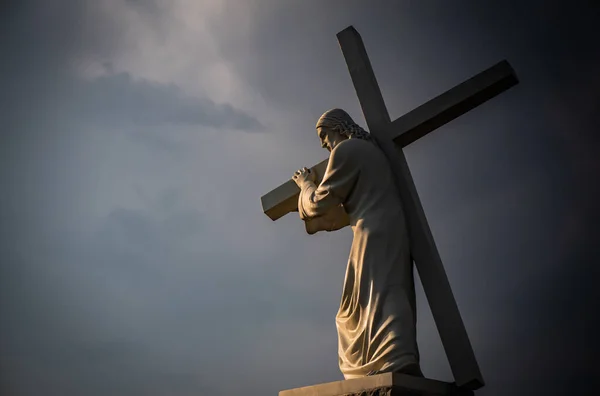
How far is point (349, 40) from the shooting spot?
198 inches

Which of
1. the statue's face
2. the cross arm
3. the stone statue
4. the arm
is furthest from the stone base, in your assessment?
the statue's face

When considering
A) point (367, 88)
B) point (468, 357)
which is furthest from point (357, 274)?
point (367, 88)

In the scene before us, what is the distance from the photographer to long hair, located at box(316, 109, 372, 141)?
4512 millimetres

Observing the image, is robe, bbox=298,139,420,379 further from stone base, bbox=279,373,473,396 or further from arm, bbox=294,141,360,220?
stone base, bbox=279,373,473,396

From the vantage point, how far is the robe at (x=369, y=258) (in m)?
3.46

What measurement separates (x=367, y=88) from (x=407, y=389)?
2.67 metres

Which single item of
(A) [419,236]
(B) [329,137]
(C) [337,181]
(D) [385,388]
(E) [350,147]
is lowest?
(D) [385,388]

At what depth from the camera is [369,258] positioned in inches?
149

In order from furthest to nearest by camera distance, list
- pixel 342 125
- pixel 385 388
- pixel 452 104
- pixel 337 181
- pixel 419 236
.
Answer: pixel 342 125 → pixel 452 104 → pixel 337 181 → pixel 419 236 → pixel 385 388

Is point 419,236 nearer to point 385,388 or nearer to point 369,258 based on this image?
point 369,258

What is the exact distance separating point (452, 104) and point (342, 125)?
36.0 inches

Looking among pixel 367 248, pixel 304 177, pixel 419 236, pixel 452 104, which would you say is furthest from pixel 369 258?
pixel 452 104

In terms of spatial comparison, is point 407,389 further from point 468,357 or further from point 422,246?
point 422,246

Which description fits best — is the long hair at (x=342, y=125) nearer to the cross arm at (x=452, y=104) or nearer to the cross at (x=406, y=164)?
the cross at (x=406, y=164)
